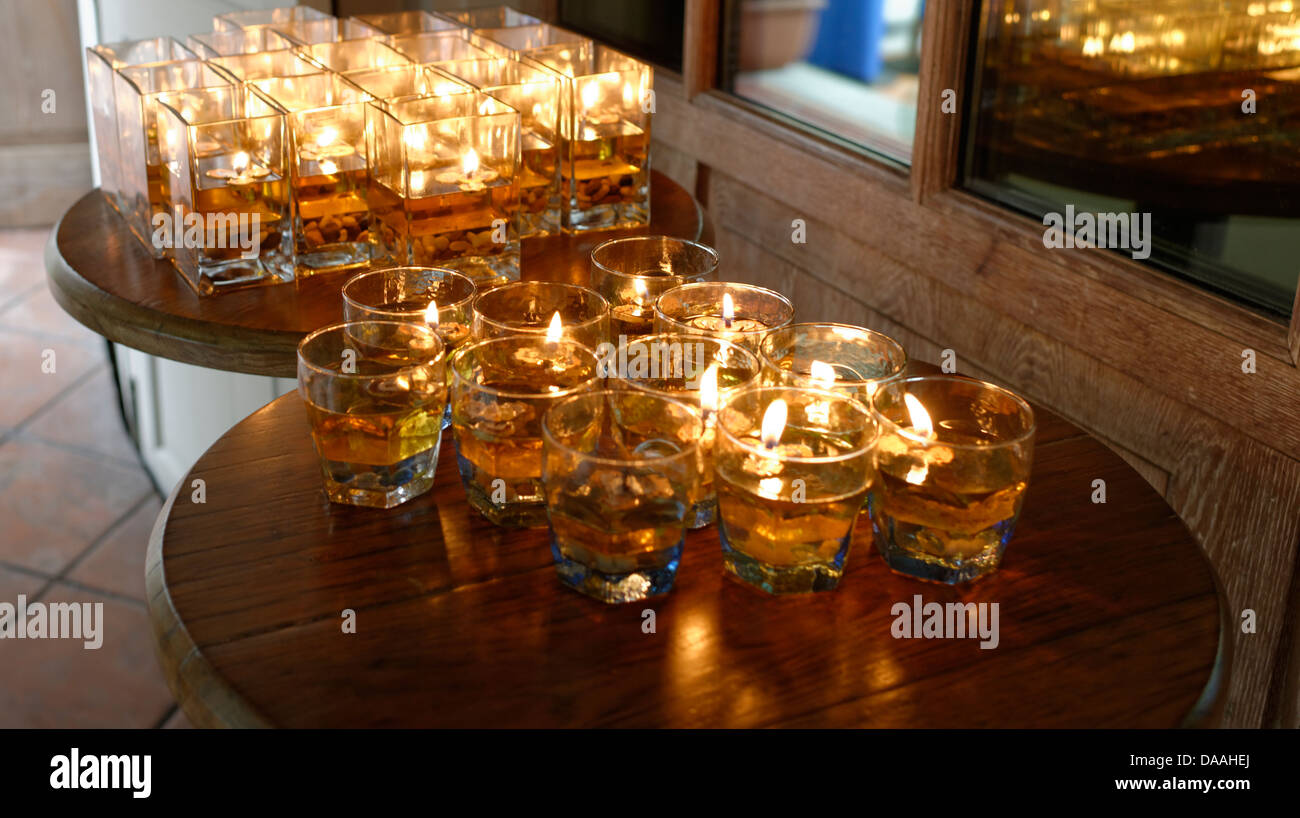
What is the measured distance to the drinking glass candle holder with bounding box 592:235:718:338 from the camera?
44.8 inches

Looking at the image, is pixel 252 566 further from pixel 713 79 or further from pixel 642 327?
pixel 713 79

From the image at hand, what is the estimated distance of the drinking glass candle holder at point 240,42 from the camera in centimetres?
162

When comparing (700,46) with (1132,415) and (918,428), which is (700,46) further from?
(918,428)

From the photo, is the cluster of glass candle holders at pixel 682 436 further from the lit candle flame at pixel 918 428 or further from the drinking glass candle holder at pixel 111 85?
the drinking glass candle holder at pixel 111 85

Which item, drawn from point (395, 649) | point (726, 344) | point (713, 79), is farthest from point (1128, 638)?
point (713, 79)

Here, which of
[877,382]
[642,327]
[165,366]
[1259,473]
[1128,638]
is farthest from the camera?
[165,366]

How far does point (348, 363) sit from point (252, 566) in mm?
210

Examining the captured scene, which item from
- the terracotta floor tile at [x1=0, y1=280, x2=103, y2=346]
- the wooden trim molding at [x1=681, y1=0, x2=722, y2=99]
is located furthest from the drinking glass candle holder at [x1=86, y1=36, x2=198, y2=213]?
the terracotta floor tile at [x1=0, y1=280, x2=103, y2=346]

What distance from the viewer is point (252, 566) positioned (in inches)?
35.0

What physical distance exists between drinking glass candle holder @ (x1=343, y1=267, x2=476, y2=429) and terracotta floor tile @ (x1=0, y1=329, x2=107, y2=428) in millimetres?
2157

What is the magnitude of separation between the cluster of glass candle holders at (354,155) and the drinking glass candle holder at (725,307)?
0.37m

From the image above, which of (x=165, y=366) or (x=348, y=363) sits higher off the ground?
(x=348, y=363)

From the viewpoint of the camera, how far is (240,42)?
5.35ft

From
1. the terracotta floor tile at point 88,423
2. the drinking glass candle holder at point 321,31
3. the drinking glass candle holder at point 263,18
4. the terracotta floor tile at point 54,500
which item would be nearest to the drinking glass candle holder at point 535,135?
the drinking glass candle holder at point 321,31
